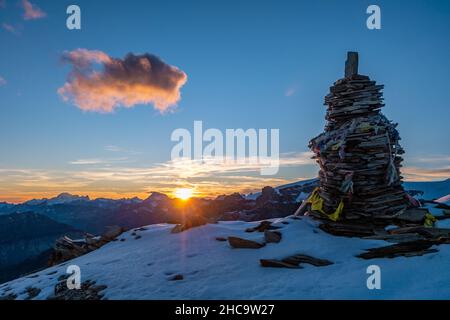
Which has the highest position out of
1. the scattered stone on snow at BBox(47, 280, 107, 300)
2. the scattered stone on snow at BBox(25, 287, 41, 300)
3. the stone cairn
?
the stone cairn

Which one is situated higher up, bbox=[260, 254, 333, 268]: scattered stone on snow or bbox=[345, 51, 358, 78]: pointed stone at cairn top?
bbox=[345, 51, 358, 78]: pointed stone at cairn top

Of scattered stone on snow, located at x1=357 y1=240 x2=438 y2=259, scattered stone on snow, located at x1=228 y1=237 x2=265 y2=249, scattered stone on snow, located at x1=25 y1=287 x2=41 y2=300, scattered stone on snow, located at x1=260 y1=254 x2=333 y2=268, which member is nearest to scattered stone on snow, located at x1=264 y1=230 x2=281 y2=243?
scattered stone on snow, located at x1=228 y1=237 x2=265 y2=249

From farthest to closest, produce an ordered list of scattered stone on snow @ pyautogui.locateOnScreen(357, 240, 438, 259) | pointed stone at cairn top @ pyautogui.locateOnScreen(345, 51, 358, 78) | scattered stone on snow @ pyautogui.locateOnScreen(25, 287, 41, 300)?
pointed stone at cairn top @ pyautogui.locateOnScreen(345, 51, 358, 78)
scattered stone on snow @ pyautogui.locateOnScreen(25, 287, 41, 300)
scattered stone on snow @ pyautogui.locateOnScreen(357, 240, 438, 259)

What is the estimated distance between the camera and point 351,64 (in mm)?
13828

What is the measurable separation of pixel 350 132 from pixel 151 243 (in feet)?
31.7

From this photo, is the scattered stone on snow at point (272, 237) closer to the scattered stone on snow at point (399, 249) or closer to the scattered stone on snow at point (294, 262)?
the scattered stone on snow at point (294, 262)

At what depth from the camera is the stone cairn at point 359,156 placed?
1215cm

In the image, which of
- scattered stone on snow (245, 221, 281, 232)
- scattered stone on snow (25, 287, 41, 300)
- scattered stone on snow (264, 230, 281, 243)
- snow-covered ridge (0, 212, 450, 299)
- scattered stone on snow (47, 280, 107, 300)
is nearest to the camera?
snow-covered ridge (0, 212, 450, 299)

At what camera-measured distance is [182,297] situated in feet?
24.3

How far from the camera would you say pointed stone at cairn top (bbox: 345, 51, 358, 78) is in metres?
13.7

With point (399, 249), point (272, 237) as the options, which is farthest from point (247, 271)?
point (399, 249)

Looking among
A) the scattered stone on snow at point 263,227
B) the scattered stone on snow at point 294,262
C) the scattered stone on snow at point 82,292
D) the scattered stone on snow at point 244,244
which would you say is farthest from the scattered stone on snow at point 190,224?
the scattered stone on snow at point 294,262

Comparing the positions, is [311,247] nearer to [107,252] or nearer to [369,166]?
[369,166]

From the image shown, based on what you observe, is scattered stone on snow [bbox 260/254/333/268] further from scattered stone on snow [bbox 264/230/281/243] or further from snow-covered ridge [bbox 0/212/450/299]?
scattered stone on snow [bbox 264/230/281/243]
